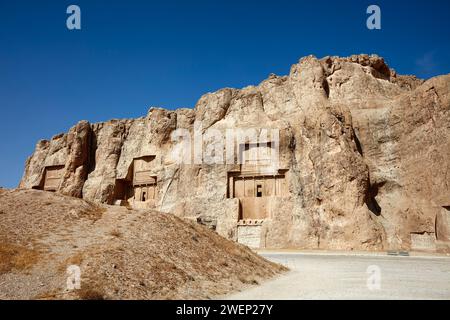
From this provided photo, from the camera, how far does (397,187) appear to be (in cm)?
3903

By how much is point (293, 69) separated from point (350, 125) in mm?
11763

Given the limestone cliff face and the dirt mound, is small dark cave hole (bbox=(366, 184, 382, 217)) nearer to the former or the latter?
the limestone cliff face

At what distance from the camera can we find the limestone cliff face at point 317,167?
36375mm

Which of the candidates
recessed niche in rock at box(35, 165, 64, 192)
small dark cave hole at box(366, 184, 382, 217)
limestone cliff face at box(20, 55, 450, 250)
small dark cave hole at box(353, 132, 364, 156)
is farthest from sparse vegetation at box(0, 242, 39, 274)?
recessed niche in rock at box(35, 165, 64, 192)

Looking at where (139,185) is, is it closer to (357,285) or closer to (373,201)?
(373,201)

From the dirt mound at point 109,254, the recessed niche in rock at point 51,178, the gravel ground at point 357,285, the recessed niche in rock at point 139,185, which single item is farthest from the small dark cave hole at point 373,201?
the recessed niche in rock at point 51,178

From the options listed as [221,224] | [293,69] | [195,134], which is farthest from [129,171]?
[293,69]

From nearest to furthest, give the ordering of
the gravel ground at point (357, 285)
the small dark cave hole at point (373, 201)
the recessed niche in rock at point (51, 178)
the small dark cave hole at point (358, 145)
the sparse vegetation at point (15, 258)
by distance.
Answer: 1. the sparse vegetation at point (15, 258)
2. the gravel ground at point (357, 285)
3. the small dark cave hole at point (373, 201)
4. the small dark cave hole at point (358, 145)
5. the recessed niche in rock at point (51, 178)

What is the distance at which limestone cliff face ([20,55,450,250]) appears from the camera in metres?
36.4

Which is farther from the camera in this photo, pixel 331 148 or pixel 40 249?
pixel 331 148

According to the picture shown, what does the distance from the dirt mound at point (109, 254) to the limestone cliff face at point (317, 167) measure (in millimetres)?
19427

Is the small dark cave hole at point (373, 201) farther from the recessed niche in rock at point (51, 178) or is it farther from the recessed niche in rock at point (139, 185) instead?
the recessed niche in rock at point (51, 178)

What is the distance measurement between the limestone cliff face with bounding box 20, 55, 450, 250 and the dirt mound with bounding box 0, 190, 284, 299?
1943cm

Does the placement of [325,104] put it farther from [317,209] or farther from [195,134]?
[195,134]
